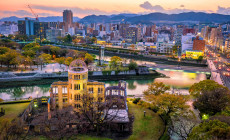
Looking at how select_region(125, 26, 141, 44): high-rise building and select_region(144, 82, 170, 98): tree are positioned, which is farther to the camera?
select_region(125, 26, 141, 44): high-rise building

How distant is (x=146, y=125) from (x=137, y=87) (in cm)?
1442

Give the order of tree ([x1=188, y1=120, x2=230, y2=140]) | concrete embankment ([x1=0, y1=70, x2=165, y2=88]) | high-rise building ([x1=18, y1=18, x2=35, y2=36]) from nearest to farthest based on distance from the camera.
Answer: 1. tree ([x1=188, y1=120, x2=230, y2=140])
2. concrete embankment ([x1=0, y1=70, x2=165, y2=88])
3. high-rise building ([x1=18, y1=18, x2=35, y2=36])

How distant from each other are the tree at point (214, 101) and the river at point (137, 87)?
9.27 meters

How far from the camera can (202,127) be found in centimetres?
1136

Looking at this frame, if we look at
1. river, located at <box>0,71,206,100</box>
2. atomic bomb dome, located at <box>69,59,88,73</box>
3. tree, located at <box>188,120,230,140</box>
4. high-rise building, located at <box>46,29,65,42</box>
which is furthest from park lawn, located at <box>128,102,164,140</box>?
high-rise building, located at <box>46,29,65,42</box>

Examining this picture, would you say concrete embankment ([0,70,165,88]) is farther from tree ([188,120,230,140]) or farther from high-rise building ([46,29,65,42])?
high-rise building ([46,29,65,42])

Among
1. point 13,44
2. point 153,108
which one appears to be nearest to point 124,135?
point 153,108

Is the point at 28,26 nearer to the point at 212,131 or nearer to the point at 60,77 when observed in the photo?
the point at 60,77

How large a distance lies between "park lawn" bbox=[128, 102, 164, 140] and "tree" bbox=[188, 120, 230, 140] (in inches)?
160

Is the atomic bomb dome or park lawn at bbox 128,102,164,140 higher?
the atomic bomb dome

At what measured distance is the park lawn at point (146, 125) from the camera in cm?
1466

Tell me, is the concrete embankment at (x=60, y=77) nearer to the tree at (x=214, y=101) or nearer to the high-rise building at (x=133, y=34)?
the tree at (x=214, y=101)

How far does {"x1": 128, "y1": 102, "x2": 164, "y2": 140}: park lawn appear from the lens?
1466cm

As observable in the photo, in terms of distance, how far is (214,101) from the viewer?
17297 millimetres
